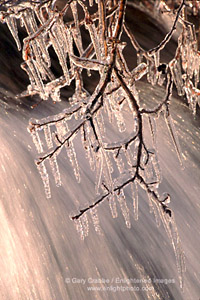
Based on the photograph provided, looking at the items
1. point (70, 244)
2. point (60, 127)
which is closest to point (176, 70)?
point (60, 127)

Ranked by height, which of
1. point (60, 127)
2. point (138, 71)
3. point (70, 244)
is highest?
point (138, 71)

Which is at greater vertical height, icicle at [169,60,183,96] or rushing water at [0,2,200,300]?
icicle at [169,60,183,96]

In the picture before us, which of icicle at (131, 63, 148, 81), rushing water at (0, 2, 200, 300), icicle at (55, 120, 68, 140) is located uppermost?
icicle at (131, 63, 148, 81)

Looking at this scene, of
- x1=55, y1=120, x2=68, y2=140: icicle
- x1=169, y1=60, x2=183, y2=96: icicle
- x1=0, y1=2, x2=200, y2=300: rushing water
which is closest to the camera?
x1=55, y1=120, x2=68, y2=140: icicle

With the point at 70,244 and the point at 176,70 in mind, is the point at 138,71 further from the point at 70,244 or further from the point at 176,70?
the point at 70,244

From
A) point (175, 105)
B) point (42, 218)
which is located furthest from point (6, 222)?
point (175, 105)

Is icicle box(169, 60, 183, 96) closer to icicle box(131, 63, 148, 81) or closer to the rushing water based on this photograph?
icicle box(131, 63, 148, 81)

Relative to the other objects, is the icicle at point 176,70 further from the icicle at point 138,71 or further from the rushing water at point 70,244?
the rushing water at point 70,244

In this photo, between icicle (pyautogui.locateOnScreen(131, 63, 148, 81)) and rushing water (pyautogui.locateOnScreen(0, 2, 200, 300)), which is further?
rushing water (pyautogui.locateOnScreen(0, 2, 200, 300))

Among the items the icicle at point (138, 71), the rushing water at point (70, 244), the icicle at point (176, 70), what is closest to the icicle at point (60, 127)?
the icicle at point (138, 71)

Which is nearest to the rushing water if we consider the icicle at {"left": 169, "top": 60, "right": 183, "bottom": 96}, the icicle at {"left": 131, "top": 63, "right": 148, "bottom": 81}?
the icicle at {"left": 169, "top": 60, "right": 183, "bottom": 96}
